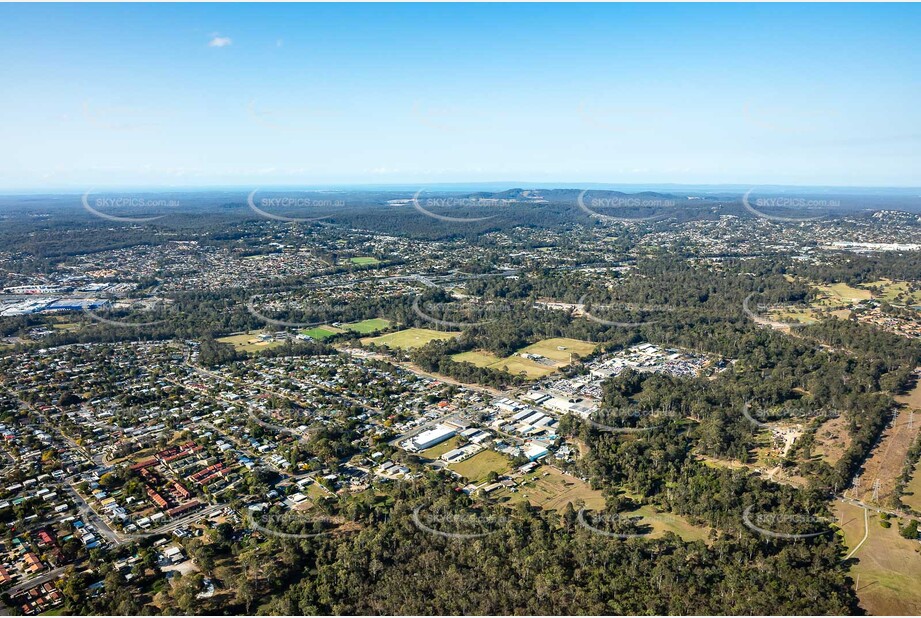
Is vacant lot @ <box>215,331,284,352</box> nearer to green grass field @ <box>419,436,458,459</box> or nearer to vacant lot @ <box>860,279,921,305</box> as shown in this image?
green grass field @ <box>419,436,458,459</box>

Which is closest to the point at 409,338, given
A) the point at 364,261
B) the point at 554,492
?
the point at 554,492

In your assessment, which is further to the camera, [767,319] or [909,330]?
[767,319]

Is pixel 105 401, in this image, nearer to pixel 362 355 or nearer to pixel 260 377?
pixel 260 377

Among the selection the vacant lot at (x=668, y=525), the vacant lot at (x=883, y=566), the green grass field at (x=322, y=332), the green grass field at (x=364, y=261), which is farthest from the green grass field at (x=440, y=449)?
the green grass field at (x=364, y=261)

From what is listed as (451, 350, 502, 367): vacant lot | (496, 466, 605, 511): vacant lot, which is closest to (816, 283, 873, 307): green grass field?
(451, 350, 502, 367): vacant lot

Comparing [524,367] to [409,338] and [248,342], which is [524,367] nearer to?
[409,338]

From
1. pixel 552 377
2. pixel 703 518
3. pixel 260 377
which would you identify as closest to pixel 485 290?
pixel 552 377
